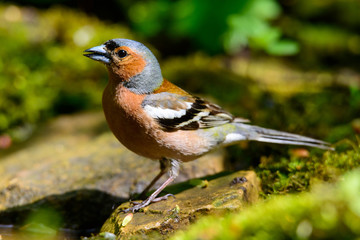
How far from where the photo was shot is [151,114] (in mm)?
3555

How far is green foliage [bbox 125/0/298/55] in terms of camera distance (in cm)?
630

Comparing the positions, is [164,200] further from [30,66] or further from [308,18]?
[308,18]

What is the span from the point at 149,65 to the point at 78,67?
362 centimetres

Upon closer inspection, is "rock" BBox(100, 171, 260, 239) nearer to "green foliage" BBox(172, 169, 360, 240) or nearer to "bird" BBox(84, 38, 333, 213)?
"bird" BBox(84, 38, 333, 213)

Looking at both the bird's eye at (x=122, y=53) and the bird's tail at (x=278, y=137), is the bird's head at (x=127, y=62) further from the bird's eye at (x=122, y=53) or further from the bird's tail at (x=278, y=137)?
the bird's tail at (x=278, y=137)

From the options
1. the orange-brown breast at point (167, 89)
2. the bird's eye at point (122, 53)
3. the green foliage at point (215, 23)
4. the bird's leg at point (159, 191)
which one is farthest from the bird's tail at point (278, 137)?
the green foliage at point (215, 23)

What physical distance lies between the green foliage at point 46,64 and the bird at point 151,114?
9.57 feet

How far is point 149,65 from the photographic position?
381 cm

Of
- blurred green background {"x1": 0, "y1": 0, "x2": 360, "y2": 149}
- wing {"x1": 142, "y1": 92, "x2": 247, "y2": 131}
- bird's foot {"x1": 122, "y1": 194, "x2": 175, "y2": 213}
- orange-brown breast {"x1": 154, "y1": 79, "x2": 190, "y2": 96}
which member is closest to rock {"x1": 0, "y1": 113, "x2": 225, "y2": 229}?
bird's foot {"x1": 122, "y1": 194, "x2": 175, "y2": 213}

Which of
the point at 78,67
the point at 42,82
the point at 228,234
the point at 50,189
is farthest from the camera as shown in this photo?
the point at 78,67

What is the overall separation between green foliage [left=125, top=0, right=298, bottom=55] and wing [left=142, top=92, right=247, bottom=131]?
6.63 feet

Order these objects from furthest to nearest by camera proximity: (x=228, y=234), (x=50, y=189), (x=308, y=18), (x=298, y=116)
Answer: (x=308, y=18)
(x=298, y=116)
(x=50, y=189)
(x=228, y=234)

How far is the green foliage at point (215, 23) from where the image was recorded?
20.7 ft

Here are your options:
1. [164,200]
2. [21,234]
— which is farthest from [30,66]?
[164,200]
